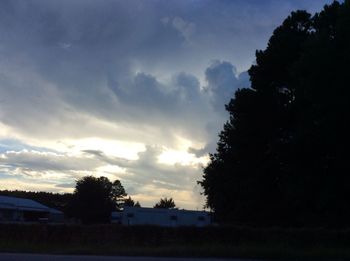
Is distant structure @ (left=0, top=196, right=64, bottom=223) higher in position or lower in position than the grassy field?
higher

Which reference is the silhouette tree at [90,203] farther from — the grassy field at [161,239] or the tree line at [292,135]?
the grassy field at [161,239]

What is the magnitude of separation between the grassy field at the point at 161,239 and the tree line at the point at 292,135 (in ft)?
12.7

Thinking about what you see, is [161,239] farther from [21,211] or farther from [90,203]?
[90,203]

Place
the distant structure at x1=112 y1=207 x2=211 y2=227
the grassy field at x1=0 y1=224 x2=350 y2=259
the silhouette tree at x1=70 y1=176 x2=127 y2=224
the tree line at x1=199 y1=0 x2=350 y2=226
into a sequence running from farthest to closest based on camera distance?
1. the silhouette tree at x1=70 y1=176 x2=127 y2=224
2. the distant structure at x1=112 y1=207 x2=211 y2=227
3. the tree line at x1=199 y1=0 x2=350 y2=226
4. the grassy field at x1=0 y1=224 x2=350 y2=259

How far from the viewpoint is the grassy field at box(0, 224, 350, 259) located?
1452 inches

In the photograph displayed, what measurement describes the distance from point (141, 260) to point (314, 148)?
2024 centimetres

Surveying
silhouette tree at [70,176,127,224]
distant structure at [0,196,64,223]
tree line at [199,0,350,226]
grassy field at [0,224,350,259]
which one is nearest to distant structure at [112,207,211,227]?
tree line at [199,0,350,226]

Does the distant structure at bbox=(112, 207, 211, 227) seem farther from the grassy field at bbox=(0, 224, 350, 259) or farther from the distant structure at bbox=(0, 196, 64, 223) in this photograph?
the distant structure at bbox=(0, 196, 64, 223)

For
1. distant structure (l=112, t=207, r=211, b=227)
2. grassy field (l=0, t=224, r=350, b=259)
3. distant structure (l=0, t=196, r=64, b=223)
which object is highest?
distant structure (l=0, t=196, r=64, b=223)

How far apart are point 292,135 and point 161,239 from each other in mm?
12492

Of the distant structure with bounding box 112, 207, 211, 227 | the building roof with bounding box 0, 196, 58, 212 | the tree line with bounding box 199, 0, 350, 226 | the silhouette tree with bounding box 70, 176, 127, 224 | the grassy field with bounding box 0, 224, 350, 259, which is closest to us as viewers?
the grassy field with bounding box 0, 224, 350, 259

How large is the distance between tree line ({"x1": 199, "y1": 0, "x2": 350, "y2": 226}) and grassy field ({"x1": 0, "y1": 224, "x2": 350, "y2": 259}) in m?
3.88

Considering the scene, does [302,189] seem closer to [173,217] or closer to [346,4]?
[346,4]

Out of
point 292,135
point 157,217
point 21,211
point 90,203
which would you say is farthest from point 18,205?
point 292,135
